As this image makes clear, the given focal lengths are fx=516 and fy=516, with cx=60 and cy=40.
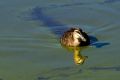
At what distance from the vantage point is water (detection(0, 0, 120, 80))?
29.2 feet

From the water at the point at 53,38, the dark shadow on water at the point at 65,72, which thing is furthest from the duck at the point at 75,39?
the dark shadow on water at the point at 65,72

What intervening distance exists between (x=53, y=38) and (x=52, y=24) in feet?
2.69


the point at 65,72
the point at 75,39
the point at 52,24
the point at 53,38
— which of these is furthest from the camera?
the point at 52,24

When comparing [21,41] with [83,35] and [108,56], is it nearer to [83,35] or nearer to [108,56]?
[83,35]

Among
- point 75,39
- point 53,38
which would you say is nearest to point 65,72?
point 75,39

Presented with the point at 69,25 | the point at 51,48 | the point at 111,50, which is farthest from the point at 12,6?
the point at 111,50

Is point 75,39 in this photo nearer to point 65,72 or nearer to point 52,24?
point 52,24

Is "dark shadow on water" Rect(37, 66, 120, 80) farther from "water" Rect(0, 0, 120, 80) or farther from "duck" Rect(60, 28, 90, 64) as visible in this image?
"duck" Rect(60, 28, 90, 64)

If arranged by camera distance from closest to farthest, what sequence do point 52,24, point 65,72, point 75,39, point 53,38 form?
1. point 65,72
2. point 75,39
3. point 53,38
4. point 52,24

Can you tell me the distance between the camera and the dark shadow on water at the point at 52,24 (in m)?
10.3

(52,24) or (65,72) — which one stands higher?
(52,24)

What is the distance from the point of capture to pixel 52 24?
11.4 meters

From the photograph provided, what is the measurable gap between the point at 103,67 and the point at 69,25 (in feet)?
8.16

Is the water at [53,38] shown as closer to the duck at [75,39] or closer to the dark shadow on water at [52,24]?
the dark shadow on water at [52,24]
